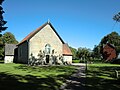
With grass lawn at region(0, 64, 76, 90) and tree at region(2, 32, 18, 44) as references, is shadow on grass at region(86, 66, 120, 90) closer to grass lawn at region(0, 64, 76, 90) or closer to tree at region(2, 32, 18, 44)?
grass lawn at region(0, 64, 76, 90)

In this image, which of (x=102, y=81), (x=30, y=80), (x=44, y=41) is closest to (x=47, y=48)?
(x=44, y=41)

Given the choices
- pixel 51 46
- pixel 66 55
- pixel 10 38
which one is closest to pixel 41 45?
pixel 51 46

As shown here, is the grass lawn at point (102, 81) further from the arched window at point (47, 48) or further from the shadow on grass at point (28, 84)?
the arched window at point (47, 48)

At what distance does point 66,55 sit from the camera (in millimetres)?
59719

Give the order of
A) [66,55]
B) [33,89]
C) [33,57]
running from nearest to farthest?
[33,89] < [33,57] < [66,55]

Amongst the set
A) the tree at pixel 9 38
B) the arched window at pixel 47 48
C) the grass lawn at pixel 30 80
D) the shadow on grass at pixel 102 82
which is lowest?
the shadow on grass at pixel 102 82

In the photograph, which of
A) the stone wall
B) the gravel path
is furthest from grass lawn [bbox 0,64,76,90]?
the stone wall

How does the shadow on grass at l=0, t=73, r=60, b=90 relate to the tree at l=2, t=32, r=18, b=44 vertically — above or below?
below

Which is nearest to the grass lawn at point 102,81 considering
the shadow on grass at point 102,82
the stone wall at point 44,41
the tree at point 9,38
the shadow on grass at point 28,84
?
the shadow on grass at point 102,82

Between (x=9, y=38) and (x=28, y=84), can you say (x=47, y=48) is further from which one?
(x=9, y=38)

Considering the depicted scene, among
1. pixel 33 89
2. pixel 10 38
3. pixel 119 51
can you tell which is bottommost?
pixel 33 89

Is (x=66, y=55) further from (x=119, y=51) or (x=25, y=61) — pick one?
(x=119, y=51)

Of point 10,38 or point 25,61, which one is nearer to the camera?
point 25,61

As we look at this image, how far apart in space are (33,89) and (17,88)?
4.20 feet
